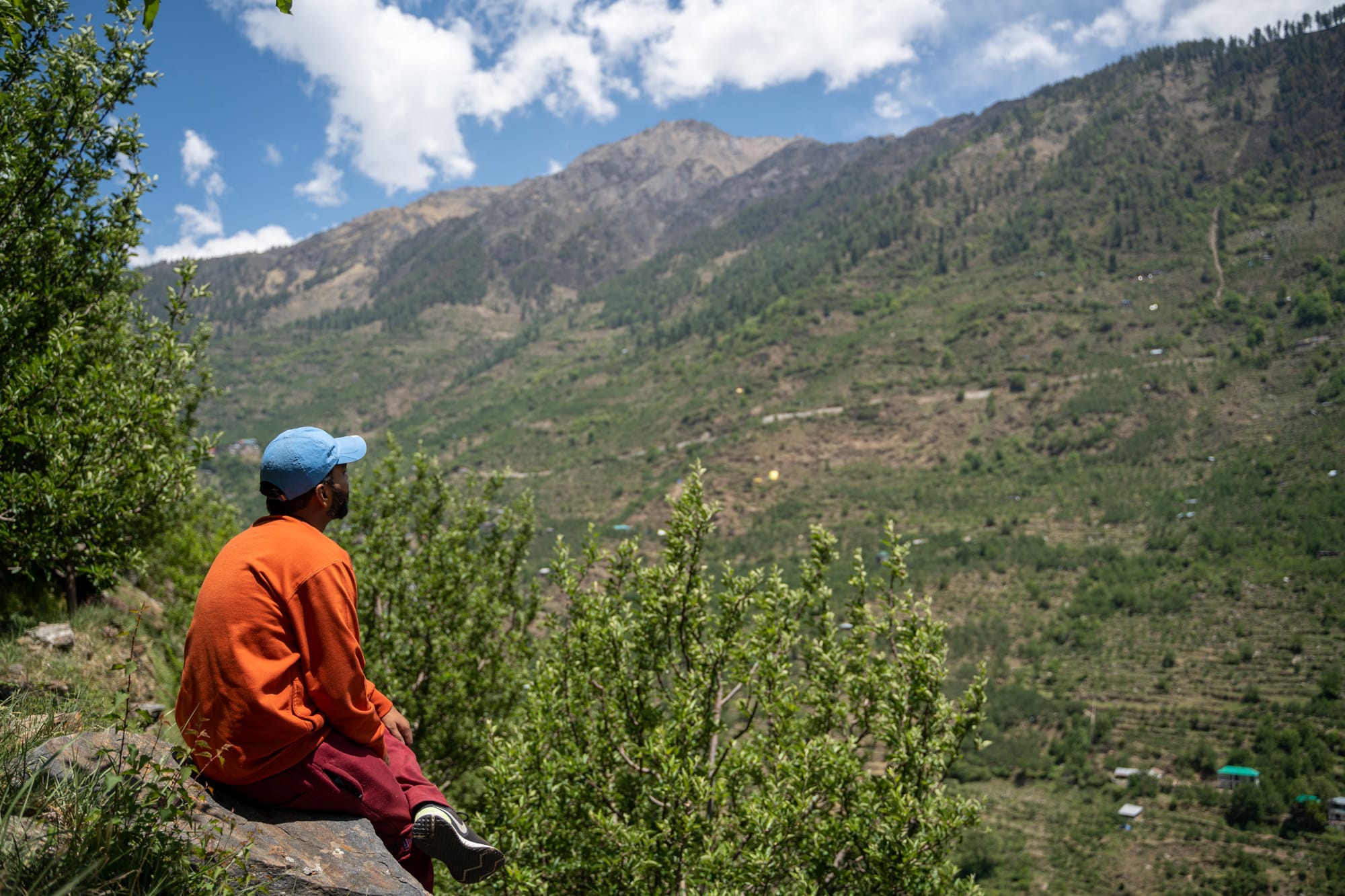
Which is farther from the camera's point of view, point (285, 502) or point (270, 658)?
point (285, 502)

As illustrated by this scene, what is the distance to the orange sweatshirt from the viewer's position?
10.1 ft

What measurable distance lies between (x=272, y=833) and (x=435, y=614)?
8.46 m

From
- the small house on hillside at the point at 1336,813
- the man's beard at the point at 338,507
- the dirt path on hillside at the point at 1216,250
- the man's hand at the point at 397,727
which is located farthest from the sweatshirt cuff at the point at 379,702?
the dirt path on hillside at the point at 1216,250

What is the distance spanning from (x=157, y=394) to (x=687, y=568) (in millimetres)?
6149

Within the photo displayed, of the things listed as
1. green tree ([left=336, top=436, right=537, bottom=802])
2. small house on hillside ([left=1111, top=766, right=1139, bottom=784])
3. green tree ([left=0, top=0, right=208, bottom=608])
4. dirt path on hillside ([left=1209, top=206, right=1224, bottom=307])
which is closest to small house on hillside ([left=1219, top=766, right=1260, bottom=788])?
small house on hillside ([left=1111, top=766, right=1139, bottom=784])

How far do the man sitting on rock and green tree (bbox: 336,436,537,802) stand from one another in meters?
6.81

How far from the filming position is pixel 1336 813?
43.0 m

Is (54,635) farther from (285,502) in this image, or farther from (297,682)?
(297,682)

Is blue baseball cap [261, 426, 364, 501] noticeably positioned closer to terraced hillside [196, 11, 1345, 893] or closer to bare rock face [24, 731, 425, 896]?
bare rock face [24, 731, 425, 896]

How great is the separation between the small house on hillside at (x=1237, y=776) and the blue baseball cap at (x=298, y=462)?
57427 mm

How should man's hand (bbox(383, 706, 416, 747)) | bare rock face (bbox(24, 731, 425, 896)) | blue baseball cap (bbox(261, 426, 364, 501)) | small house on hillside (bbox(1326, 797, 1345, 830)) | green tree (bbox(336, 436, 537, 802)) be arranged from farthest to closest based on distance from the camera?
small house on hillside (bbox(1326, 797, 1345, 830)), green tree (bbox(336, 436, 537, 802)), man's hand (bbox(383, 706, 416, 747)), blue baseball cap (bbox(261, 426, 364, 501)), bare rock face (bbox(24, 731, 425, 896))

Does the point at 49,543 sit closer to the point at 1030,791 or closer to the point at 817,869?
the point at 817,869

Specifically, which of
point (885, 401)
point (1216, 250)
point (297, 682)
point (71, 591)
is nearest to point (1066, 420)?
point (885, 401)

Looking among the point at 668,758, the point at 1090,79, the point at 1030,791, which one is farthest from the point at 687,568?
the point at 1090,79
